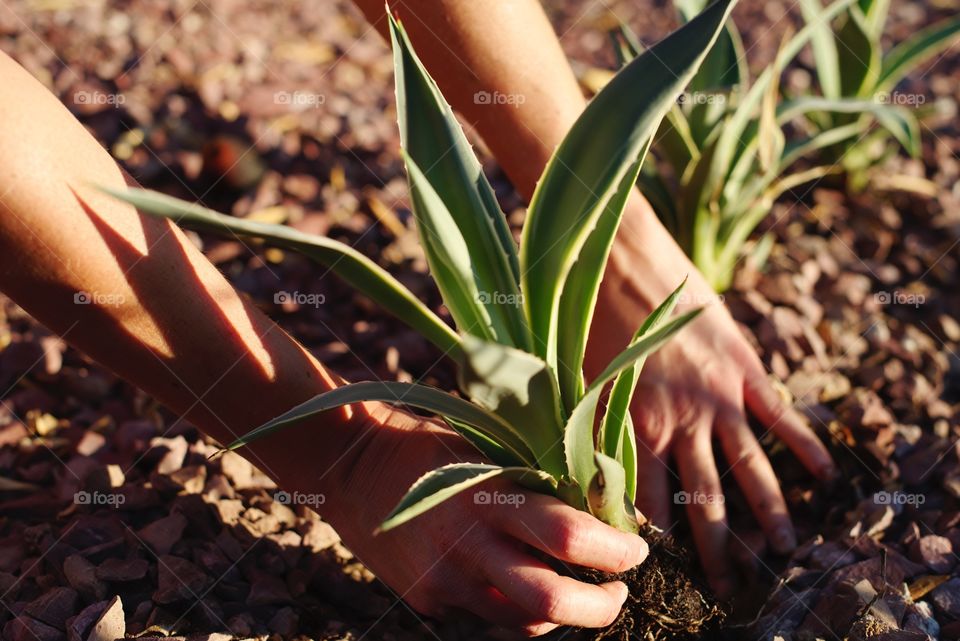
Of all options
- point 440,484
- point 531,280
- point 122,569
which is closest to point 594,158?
point 531,280

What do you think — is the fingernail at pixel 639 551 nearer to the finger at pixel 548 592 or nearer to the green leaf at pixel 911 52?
the finger at pixel 548 592

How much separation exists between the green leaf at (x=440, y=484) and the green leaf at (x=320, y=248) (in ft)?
0.40

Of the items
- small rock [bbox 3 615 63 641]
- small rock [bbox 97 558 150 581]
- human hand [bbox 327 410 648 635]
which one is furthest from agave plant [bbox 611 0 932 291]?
small rock [bbox 3 615 63 641]

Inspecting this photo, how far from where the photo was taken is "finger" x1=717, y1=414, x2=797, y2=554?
4.38 feet

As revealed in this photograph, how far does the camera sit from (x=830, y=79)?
2.01 meters

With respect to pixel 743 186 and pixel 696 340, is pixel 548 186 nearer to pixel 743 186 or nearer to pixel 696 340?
pixel 696 340

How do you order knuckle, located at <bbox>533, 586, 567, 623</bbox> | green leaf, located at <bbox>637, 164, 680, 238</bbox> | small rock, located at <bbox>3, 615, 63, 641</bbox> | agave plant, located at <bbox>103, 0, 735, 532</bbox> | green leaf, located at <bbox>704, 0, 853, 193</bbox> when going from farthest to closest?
1. green leaf, located at <bbox>637, 164, 680, 238</bbox>
2. green leaf, located at <bbox>704, 0, 853, 193</bbox>
3. small rock, located at <bbox>3, 615, 63, 641</bbox>
4. knuckle, located at <bbox>533, 586, 567, 623</bbox>
5. agave plant, located at <bbox>103, 0, 735, 532</bbox>

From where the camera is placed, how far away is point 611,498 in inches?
41.2

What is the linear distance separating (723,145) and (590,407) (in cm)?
84

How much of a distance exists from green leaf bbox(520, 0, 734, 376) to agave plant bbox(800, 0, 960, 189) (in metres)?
1.12

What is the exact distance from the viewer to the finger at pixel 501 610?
1100mm

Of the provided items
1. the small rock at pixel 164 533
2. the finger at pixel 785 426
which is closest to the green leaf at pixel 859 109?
the finger at pixel 785 426

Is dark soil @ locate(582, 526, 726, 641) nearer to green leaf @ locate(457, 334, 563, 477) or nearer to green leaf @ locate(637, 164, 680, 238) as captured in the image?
green leaf @ locate(457, 334, 563, 477)

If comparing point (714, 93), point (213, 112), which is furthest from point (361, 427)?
point (213, 112)
